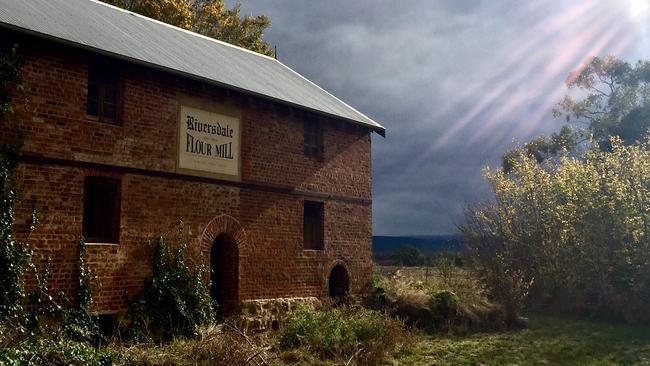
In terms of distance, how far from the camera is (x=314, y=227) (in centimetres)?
1798

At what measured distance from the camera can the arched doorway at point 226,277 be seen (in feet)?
49.9

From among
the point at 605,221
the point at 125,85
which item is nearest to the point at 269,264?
the point at 125,85

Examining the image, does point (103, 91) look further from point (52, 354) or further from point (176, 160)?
point (52, 354)

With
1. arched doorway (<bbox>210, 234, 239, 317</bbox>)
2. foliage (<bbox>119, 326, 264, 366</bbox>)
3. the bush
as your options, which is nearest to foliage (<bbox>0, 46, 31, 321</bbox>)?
foliage (<bbox>119, 326, 264, 366</bbox>)

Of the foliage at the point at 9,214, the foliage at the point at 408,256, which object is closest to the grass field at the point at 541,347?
the foliage at the point at 9,214

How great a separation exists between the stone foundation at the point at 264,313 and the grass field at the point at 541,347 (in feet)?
10.8

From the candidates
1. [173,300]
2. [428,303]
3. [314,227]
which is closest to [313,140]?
[314,227]

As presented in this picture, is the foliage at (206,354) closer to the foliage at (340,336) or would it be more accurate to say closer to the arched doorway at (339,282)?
Answer: the foliage at (340,336)

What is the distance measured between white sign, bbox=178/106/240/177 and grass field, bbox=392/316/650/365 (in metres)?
5.82

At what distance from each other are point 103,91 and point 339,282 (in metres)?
8.67

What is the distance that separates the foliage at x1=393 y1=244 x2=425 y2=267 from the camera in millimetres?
41812

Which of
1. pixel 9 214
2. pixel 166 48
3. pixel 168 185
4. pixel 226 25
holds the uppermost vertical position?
pixel 226 25

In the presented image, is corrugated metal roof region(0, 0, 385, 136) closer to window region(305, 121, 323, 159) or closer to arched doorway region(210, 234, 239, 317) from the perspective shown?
window region(305, 121, 323, 159)

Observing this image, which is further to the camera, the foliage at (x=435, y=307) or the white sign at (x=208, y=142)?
the foliage at (x=435, y=307)
